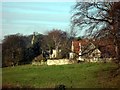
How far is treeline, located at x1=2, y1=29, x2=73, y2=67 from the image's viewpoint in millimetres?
36469

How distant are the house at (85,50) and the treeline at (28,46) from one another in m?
7.19

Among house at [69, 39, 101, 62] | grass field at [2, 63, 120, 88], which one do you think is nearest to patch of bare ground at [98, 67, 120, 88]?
grass field at [2, 63, 120, 88]

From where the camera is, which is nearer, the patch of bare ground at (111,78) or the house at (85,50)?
the patch of bare ground at (111,78)

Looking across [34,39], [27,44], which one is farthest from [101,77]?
[34,39]

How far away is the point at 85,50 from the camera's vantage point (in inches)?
947

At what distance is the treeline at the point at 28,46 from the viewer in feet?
120

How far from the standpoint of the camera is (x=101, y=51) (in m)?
22.8

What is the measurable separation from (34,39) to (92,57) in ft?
110

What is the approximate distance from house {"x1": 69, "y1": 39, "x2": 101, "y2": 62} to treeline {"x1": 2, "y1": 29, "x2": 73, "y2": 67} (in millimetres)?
7193

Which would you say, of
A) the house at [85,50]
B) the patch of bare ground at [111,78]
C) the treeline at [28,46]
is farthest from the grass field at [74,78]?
the treeline at [28,46]

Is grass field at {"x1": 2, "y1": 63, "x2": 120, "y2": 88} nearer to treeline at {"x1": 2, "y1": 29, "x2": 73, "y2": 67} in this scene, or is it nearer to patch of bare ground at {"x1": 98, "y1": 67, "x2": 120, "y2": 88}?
patch of bare ground at {"x1": 98, "y1": 67, "x2": 120, "y2": 88}

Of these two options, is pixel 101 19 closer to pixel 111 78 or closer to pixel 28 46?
pixel 111 78

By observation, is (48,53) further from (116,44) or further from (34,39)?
(116,44)

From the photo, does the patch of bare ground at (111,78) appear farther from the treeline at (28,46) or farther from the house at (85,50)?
the treeline at (28,46)
